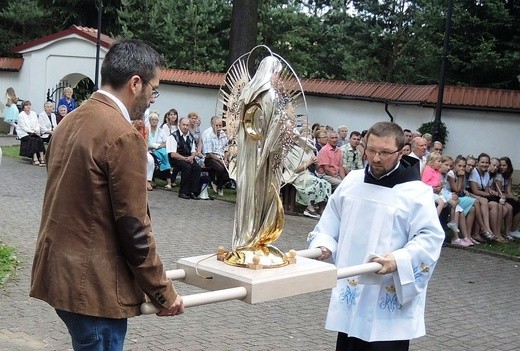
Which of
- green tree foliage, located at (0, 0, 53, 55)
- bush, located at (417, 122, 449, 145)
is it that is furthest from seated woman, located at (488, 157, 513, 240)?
green tree foliage, located at (0, 0, 53, 55)

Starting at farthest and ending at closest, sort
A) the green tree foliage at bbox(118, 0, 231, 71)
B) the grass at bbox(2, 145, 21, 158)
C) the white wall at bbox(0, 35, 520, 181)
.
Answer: the green tree foliage at bbox(118, 0, 231, 71), the grass at bbox(2, 145, 21, 158), the white wall at bbox(0, 35, 520, 181)

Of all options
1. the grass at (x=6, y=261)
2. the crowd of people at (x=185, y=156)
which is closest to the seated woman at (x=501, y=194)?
the crowd of people at (x=185, y=156)

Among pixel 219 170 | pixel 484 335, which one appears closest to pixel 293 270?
pixel 484 335

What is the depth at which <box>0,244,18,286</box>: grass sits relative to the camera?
800 cm

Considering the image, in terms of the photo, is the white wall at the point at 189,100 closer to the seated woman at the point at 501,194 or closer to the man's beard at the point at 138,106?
the seated woman at the point at 501,194

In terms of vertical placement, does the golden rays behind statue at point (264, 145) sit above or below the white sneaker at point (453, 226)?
above

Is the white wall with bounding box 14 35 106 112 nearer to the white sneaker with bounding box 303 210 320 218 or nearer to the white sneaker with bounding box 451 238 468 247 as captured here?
the white sneaker with bounding box 303 210 320 218

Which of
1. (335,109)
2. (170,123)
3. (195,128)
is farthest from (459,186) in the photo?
→ (335,109)

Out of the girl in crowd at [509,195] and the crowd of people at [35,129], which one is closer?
the girl in crowd at [509,195]

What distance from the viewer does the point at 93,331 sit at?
10.7ft

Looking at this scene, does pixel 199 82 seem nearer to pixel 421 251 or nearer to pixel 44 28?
pixel 44 28

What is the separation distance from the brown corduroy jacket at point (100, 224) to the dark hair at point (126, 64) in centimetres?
9

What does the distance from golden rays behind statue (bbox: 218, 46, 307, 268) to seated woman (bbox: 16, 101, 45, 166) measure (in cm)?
1453

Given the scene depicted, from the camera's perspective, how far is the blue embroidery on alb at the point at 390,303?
4512 millimetres
